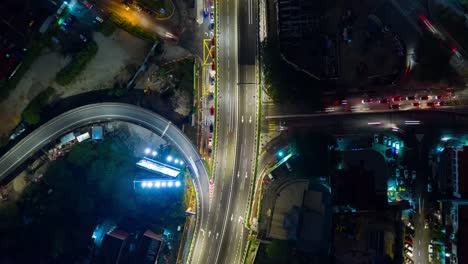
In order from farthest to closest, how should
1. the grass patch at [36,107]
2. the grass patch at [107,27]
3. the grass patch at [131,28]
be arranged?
the grass patch at [131,28] → the grass patch at [107,27] → the grass patch at [36,107]

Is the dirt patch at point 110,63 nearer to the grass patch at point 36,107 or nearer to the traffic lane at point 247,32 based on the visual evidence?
the grass patch at point 36,107

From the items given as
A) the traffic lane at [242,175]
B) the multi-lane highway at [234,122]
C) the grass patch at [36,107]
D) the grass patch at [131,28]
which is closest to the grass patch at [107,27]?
the grass patch at [131,28]

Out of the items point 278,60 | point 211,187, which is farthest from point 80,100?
point 278,60

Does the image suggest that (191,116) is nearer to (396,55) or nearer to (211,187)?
(211,187)

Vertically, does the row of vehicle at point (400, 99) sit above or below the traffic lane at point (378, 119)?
above

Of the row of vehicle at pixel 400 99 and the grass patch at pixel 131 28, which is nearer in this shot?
the grass patch at pixel 131 28

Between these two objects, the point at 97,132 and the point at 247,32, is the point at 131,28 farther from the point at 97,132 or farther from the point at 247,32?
the point at 247,32
